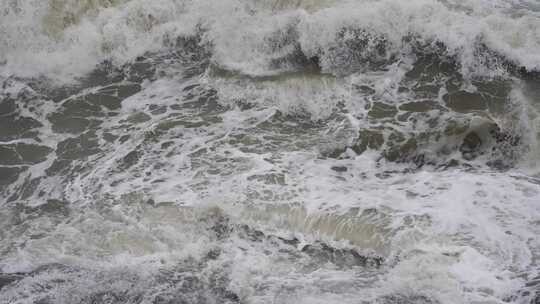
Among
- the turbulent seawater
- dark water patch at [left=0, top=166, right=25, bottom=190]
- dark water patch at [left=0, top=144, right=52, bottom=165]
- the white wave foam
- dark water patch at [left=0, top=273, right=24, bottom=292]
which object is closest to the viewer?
the turbulent seawater

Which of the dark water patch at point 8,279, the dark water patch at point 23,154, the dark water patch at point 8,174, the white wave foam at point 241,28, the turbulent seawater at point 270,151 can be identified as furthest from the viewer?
the white wave foam at point 241,28

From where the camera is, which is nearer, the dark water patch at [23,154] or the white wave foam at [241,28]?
the dark water patch at [23,154]

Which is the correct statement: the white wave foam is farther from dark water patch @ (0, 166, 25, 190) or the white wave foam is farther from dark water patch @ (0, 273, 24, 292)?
dark water patch @ (0, 273, 24, 292)

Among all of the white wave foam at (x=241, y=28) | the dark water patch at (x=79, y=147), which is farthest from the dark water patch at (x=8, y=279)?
the white wave foam at (x=241, y=28)

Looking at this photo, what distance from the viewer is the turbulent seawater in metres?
5.59

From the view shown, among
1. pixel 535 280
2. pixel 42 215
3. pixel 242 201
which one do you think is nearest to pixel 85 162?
pixel 42 215

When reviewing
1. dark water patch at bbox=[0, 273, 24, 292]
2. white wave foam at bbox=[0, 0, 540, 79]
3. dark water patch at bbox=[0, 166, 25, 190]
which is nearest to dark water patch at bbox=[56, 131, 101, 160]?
dark water patch at bbox=[0, 166, 25, 190]

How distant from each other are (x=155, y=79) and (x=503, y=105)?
5.70 m

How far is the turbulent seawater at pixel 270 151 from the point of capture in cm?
559

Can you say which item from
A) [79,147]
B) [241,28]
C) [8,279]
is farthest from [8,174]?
[241,28]

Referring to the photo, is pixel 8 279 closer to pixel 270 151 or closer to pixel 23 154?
pixel 23 154

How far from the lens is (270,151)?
7.52 metres

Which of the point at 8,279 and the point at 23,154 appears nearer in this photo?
the point at 8,279

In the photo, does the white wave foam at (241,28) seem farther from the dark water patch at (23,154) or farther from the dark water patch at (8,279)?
the dark water patch at (8,279)
